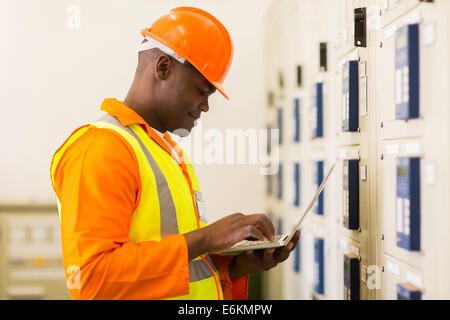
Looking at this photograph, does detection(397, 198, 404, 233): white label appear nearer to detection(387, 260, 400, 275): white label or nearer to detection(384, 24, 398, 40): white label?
detection(387, 260, 400, 275): white label

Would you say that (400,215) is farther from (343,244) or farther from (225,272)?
(343,244)

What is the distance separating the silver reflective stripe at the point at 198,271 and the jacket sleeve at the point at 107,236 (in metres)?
0.16

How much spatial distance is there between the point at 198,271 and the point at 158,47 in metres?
0.62

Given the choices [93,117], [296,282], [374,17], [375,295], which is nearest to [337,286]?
[375,295]

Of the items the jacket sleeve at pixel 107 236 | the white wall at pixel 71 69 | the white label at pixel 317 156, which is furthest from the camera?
the white label at pixel 317 156

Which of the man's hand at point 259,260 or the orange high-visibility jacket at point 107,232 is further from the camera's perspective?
the man's hand at point 259,260

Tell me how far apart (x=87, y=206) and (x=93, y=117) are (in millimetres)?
927

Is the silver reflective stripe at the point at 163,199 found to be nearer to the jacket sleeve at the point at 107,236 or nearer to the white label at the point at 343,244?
the jacket sleeve at the point at 107,236

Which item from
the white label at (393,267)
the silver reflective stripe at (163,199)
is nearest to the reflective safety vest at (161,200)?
the silver reflective stripe at (163,199)

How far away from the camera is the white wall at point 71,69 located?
1.79 meters

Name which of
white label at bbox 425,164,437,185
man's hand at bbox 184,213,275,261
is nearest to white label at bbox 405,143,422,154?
white label at bbox 425,164,437,185

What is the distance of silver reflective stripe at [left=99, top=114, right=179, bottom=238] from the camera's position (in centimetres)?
112

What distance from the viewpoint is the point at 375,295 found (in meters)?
1.47

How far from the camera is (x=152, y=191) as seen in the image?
110cm
